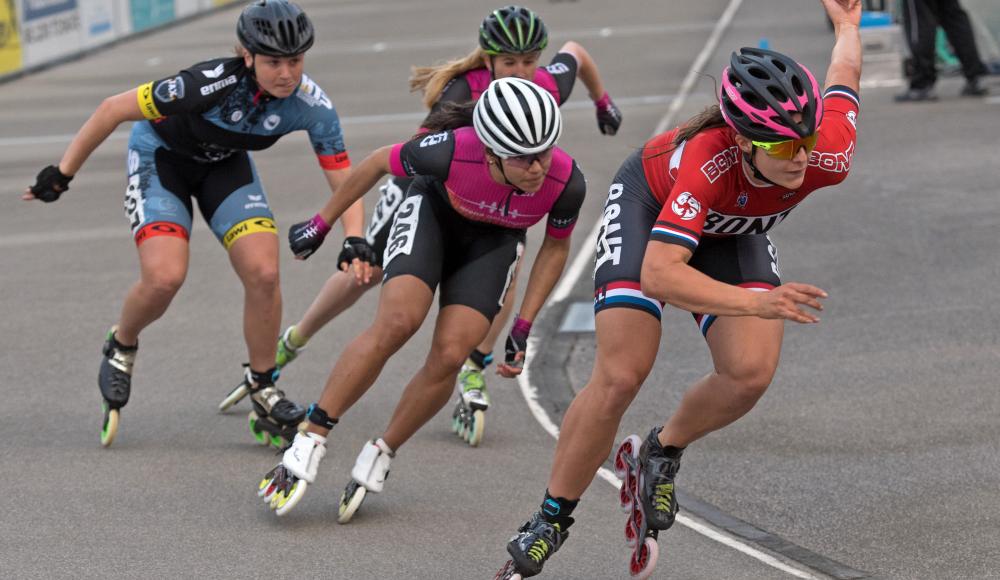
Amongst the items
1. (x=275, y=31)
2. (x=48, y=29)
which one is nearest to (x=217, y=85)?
(x=275, y=31)

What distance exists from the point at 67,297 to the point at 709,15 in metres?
20.6

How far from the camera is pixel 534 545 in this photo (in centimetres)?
507

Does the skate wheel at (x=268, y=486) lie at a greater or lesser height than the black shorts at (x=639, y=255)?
lesser

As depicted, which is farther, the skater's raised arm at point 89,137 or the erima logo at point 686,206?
the skater's raised arm at point 89,137

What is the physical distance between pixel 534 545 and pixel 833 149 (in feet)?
5.91

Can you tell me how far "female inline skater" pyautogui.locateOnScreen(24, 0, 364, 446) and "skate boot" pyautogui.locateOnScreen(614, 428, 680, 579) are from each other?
6.30 feet

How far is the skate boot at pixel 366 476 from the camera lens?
19.6 feet

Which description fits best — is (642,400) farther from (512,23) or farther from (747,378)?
(747,378)

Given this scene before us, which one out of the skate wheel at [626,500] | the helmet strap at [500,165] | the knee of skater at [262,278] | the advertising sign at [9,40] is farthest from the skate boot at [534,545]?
the advertising sign at [9,40]

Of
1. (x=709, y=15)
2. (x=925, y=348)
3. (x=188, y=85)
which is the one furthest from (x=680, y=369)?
(x=709, y=15)

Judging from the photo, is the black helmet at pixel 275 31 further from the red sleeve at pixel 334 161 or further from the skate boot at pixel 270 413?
the skate boot at pixel 270 413

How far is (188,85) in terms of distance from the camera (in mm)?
6684

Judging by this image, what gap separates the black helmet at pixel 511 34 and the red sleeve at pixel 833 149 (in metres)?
2.08

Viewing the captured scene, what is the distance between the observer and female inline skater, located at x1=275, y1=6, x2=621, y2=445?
6965 mm
